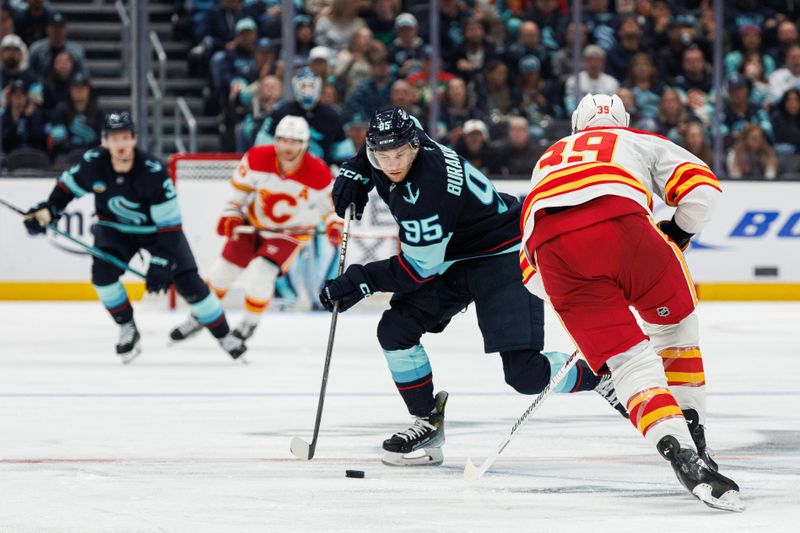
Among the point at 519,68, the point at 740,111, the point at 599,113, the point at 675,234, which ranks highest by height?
the point at 599,113

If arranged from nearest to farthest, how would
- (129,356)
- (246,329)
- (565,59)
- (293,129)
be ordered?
A: (129,356), (246,329), (293,129), (565,59)

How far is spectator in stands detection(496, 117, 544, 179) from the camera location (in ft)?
33.4

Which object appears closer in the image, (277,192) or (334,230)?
(334,230)

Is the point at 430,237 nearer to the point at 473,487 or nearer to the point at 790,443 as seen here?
the point at 473,487

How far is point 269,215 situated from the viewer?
780 centimetres

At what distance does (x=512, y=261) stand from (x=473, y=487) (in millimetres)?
801

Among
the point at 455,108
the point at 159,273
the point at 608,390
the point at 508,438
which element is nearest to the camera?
the point at 508,438

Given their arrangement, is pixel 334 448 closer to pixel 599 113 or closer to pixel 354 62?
pixel 599 113

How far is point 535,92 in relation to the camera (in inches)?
417

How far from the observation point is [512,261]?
430cm

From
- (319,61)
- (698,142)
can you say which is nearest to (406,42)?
(319,61)

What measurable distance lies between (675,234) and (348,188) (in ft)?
3.36

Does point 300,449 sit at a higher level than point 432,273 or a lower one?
lower

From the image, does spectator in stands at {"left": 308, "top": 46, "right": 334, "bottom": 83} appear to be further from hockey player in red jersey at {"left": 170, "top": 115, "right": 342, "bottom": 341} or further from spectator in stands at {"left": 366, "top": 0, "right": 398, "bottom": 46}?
hockey player in red jersey at {"left": 170, "top": 115, "right": 342, "bottom": 341}
